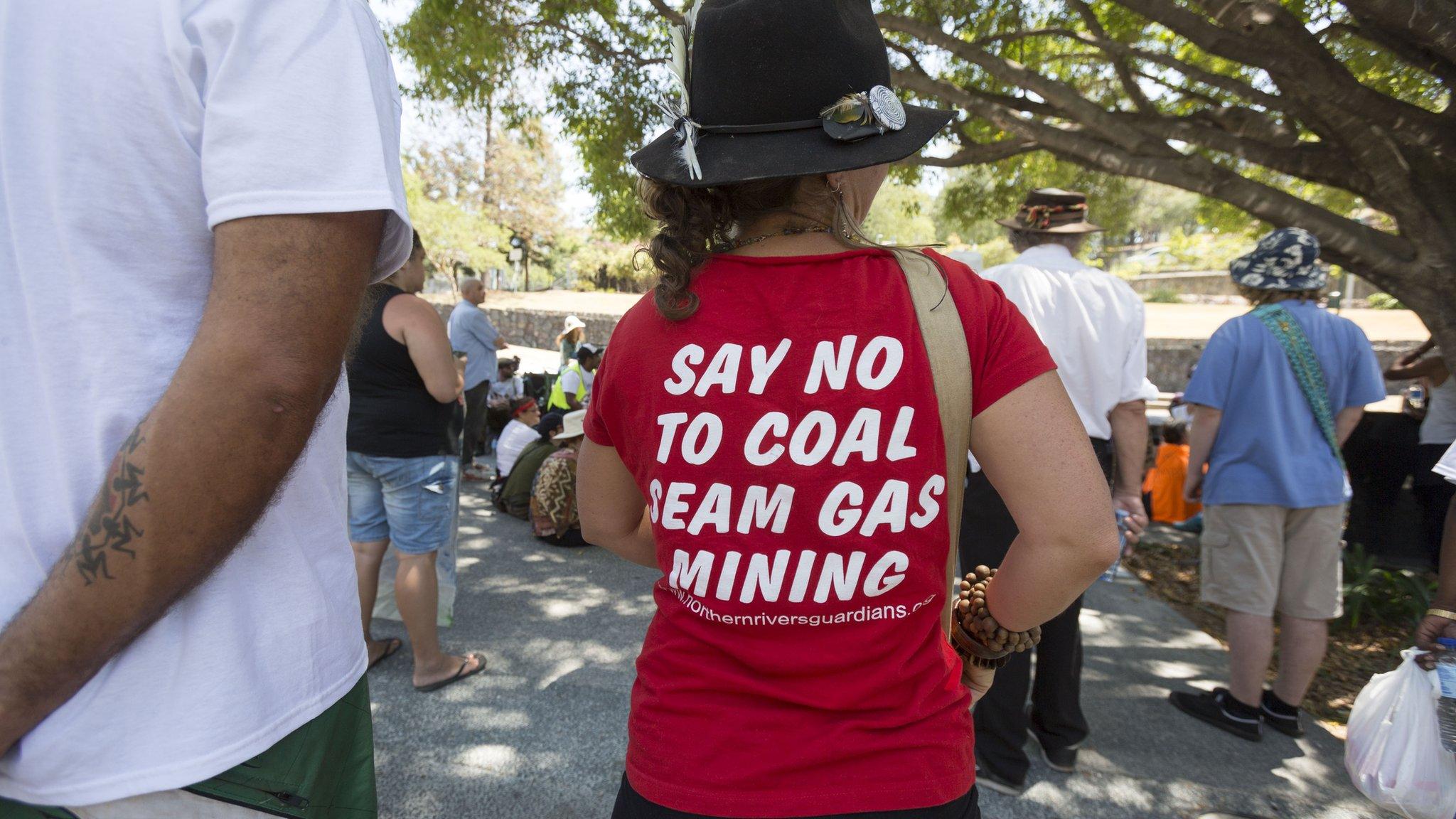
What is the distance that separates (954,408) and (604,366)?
0.53 m

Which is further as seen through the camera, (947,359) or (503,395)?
(503,395)

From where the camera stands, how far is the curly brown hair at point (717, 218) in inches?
46.5

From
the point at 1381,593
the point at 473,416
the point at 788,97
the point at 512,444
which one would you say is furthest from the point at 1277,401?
the point at 473,416

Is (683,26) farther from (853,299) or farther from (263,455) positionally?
(263,455)

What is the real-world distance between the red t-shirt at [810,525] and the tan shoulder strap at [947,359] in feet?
0.05

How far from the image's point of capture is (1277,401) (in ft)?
11.2

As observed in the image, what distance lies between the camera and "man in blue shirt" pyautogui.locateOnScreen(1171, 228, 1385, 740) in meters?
3.40

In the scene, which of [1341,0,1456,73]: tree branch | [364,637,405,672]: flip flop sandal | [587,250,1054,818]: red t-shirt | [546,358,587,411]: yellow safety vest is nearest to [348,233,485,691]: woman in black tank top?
[364,637,405,672]: flip flop sandal

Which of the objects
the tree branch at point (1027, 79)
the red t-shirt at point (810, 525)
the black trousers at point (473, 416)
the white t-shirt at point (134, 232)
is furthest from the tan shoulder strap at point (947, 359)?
the black trousers at point (473, 416)

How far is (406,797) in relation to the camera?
2.84 metres

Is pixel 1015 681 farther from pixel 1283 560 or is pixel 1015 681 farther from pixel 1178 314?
pixel 1178 314

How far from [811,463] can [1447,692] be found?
1852mm

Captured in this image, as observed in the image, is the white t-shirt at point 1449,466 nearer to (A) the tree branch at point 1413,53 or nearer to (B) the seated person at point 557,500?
(A) the tree branch at point 1413,53

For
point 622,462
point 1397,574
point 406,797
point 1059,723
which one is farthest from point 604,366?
point 1397,574
